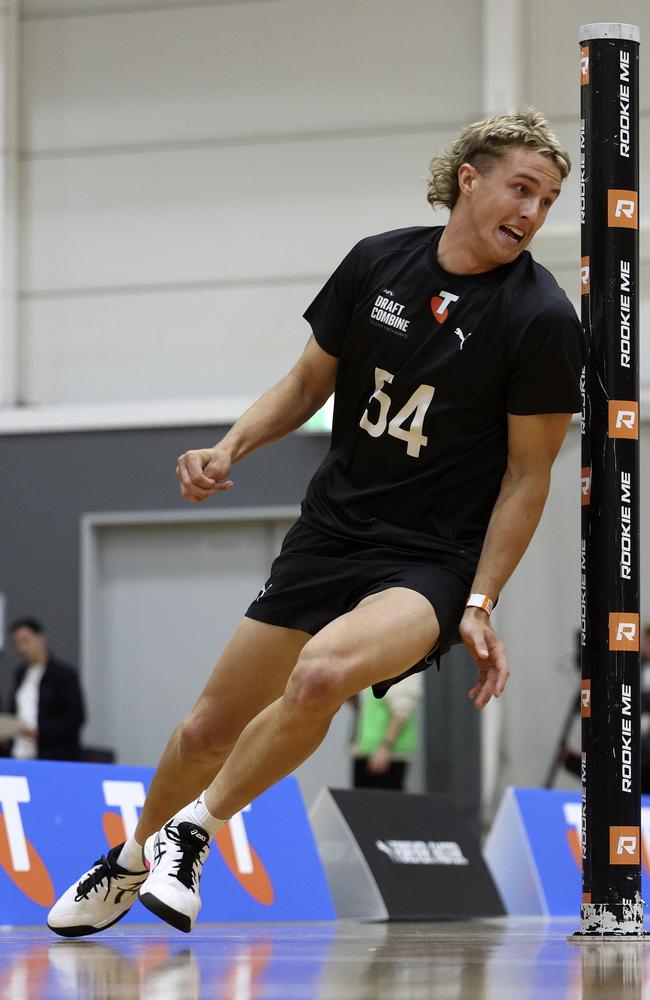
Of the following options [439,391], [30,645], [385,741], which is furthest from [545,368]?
[30,645]

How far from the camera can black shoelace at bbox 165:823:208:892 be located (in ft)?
12.8

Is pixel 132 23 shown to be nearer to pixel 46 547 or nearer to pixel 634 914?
pixel 46 547

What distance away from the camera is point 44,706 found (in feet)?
38.9

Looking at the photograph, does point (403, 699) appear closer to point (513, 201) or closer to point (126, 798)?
point (126, 798)

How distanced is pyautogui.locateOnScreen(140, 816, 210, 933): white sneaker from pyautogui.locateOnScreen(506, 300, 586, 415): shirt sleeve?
51.1 inches

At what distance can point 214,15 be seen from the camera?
14383 mm

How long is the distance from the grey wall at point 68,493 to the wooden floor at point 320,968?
946 centimetres

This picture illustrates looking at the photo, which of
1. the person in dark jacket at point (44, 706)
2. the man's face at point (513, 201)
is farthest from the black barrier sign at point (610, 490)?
the person in dark jacket at point (44, 706)

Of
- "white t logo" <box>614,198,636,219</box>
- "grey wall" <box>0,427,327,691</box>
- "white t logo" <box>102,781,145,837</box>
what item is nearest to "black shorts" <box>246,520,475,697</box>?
"white t logo" <box>614,198,636,219</box>

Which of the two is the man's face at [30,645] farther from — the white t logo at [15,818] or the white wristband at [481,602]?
the white wristband at [481,602]

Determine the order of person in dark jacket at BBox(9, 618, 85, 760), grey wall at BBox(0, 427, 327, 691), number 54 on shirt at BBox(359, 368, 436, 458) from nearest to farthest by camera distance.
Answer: number 54 on shirt at BBox(359, 368, 436, 458), person in dark jacket at BBox(9, 618, 85, 760), grey wall at BBox(0, 427, 327, 691)

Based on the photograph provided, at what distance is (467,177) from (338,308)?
1.54 feet

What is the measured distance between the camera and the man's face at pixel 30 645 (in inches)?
478

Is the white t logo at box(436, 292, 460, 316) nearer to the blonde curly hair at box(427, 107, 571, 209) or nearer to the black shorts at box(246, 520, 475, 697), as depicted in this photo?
the blonde curly hair at box(427, 107, 571, 209)
